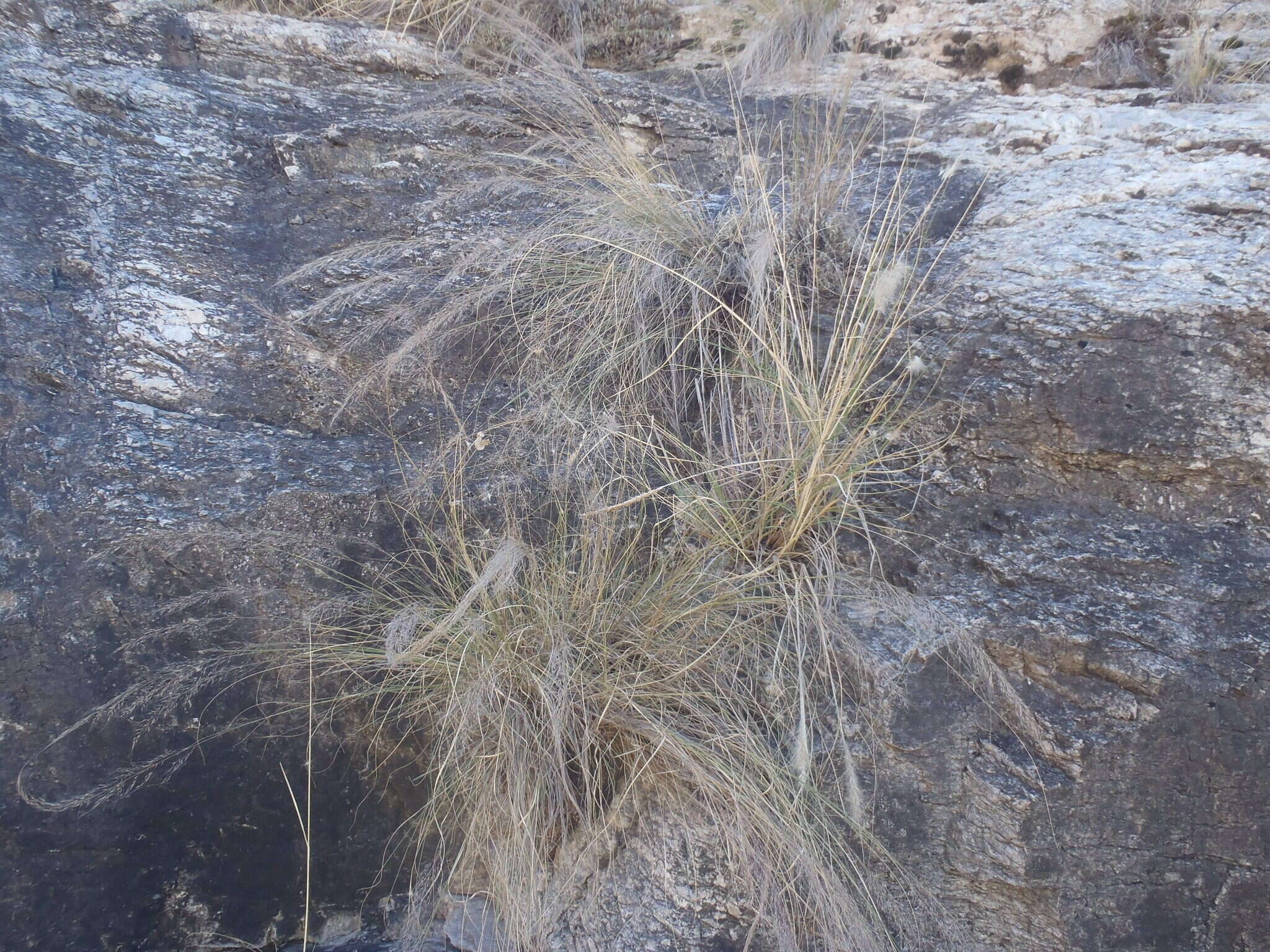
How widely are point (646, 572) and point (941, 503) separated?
54 cm

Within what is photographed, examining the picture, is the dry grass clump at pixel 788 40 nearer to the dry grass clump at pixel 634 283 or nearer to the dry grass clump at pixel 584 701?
the dry grass clump at pixel 634 283

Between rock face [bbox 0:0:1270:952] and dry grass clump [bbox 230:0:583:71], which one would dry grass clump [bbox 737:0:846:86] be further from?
rock face [bbox 0:0:1270:952]

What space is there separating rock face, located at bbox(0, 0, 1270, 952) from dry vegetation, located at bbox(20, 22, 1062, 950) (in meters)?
0.08

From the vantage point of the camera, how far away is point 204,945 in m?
1.44

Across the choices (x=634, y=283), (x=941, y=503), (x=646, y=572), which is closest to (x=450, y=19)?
(x=634, y=283)

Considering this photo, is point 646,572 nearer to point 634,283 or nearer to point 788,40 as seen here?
point 634,283

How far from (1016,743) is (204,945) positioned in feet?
4.41

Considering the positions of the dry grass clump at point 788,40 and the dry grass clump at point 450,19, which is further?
the dry grass clump at point 788,40

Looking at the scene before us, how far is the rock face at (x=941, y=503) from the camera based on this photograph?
1272 millimetres

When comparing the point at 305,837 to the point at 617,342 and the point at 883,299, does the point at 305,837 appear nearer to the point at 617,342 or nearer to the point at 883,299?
the point at 617,342

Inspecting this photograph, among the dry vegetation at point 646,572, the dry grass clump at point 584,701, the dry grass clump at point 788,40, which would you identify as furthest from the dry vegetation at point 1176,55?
Answer: the dry grass clump at point 584,701

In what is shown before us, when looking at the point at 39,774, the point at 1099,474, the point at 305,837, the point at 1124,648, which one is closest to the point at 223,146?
the point at 39,774

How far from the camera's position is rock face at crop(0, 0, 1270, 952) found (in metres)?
1.27

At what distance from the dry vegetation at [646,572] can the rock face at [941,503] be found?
0.08 meters
